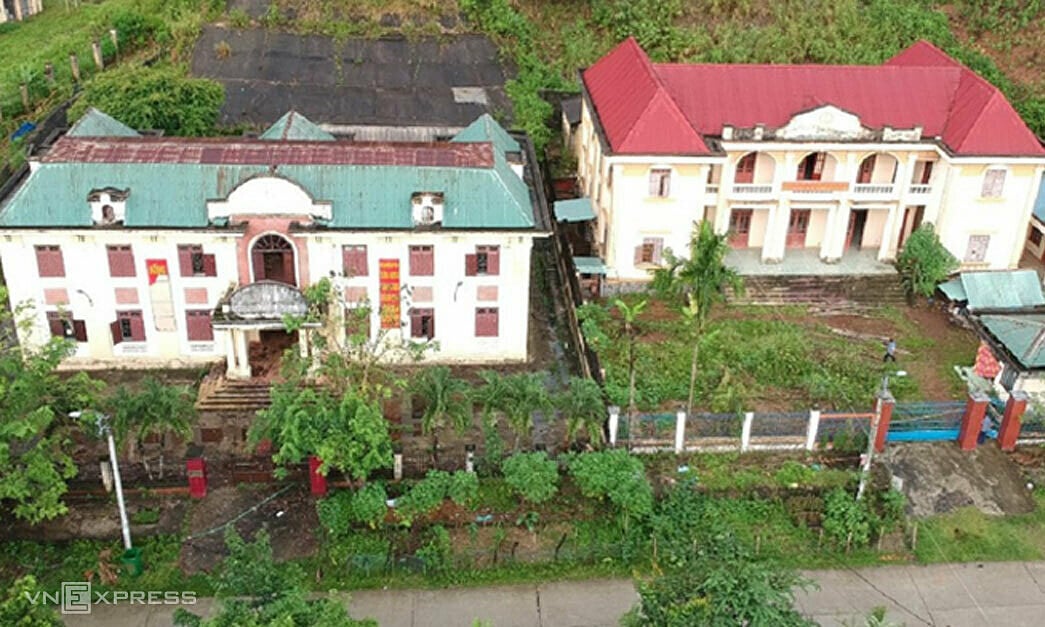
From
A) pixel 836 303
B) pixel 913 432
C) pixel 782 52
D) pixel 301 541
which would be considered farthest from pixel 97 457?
pixel 782 52

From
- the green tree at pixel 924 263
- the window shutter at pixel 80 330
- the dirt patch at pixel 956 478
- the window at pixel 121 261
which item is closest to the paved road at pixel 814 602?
the dirt patch at pixel 956 478

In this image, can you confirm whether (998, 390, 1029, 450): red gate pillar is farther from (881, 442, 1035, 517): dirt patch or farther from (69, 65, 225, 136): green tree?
(69, 65, 225, 136): green tree

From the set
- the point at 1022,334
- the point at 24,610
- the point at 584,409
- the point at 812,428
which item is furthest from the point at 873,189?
the point at 24,610

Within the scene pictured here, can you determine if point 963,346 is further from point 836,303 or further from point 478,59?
point 478,59

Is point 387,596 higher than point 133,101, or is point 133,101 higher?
point 133,101

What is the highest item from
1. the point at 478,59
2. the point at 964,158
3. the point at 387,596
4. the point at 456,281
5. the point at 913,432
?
the point at 478,59

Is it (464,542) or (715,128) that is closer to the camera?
(464,542)

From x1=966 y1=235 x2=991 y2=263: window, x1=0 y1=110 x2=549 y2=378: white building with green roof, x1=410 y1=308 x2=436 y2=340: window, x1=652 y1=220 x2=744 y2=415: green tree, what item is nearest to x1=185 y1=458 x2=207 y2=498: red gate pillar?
x1=0 y1=110 x2=549 y2=378: white building with green roof
